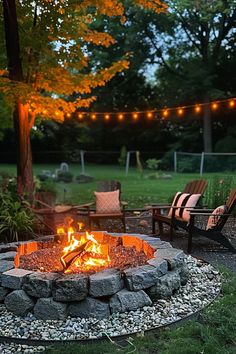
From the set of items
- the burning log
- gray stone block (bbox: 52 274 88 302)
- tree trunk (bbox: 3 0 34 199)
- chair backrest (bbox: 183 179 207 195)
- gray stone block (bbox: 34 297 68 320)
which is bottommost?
gray stone block (bbox: 34 297 68 320)

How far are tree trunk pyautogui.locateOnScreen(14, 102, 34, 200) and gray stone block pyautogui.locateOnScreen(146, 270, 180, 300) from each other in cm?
387

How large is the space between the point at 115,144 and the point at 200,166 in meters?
10.5

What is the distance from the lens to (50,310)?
3.25 meters

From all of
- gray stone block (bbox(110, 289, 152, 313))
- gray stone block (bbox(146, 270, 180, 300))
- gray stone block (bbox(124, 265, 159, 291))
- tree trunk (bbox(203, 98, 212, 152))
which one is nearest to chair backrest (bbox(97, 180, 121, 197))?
gray stone block (bbox(146, 270, 180, 300))

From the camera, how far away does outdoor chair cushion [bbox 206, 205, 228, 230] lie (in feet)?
17.8

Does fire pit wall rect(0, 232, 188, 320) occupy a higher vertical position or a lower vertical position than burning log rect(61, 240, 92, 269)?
lower

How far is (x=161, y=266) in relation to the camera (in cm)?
364

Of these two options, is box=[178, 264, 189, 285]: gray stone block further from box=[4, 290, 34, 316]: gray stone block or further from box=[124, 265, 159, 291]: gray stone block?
box=[4, 290, 34, 316]: gray stone block

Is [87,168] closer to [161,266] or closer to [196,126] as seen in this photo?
[196,126]

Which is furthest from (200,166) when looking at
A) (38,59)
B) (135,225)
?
(38,59)

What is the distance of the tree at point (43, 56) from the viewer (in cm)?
652

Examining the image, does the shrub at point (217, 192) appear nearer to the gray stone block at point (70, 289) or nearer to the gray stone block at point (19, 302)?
the gray stone block at point (70, 289)

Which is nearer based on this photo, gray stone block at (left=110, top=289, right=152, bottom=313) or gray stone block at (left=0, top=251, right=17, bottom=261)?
gray stone block at (left=110, top=289, right=152, bottom=313)

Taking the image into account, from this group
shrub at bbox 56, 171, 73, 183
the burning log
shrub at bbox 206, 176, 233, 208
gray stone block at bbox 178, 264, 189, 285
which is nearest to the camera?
the burning log
